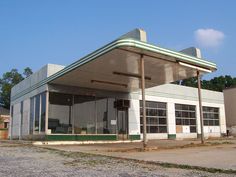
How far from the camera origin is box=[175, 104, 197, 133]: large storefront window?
3566 cm

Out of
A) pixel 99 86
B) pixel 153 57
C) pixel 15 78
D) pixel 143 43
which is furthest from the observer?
pixel 15 78

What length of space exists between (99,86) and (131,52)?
964 centimetres

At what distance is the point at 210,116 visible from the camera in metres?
40.3

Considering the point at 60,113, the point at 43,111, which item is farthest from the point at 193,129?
the point at 43,111

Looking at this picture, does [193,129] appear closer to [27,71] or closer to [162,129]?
[162,129]

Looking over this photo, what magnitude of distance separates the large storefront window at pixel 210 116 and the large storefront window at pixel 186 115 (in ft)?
7.92

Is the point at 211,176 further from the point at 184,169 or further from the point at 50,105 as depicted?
the point at 50,105

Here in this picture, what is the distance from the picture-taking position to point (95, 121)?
87.4 ft

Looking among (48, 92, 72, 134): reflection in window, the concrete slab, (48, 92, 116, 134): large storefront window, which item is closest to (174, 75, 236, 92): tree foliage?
(48, 92, 116, 134): large storefront window

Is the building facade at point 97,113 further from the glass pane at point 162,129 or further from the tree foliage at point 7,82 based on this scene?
the tree foliage at point 7,82

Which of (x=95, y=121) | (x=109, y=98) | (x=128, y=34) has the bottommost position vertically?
(x=95, y=121)

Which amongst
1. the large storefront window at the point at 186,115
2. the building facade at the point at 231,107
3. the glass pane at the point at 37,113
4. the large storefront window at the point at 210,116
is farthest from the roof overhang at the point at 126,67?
the building facade at the point at 231,107

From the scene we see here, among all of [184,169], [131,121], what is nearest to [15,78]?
[131,121]

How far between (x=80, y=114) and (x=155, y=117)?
33.2ft
